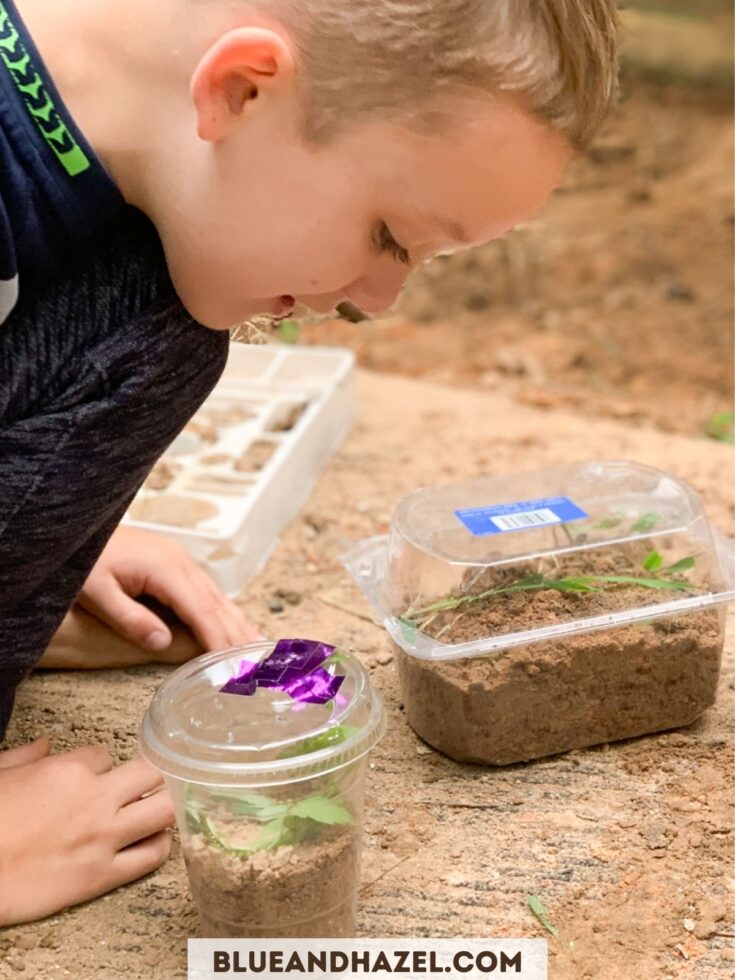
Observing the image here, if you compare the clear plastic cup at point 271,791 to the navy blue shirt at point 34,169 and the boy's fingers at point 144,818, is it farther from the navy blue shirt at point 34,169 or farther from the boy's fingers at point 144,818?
the navy blue shirt at point 34,169

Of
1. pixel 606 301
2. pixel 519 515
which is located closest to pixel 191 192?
pixel 519 515

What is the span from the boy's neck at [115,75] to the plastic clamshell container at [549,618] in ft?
1.47

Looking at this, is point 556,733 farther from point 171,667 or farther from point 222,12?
point 222,12

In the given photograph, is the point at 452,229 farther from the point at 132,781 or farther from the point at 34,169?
the point at 132,781

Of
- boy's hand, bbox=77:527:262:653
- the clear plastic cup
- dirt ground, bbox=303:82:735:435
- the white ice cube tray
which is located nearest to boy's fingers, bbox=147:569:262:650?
boy's hand, bbox=77:527:262:653

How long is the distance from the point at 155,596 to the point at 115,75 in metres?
0.59

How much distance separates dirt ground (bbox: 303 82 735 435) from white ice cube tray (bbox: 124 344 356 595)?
1.86ft

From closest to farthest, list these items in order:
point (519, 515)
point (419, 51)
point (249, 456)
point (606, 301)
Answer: point (419, 51)
point (519, 515)
point (249, 456)
point (606, 301)

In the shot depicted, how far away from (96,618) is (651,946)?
66 cm

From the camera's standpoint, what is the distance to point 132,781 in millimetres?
1017

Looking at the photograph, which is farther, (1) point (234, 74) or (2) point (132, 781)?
(2) point (132, 781)

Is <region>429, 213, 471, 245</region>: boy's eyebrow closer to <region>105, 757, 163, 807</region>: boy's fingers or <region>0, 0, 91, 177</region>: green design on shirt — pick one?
<region>0, 0, 91, 177</region>: green design on shirt

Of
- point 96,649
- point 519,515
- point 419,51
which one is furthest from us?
point 96,649

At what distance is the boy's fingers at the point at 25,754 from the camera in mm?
1062
